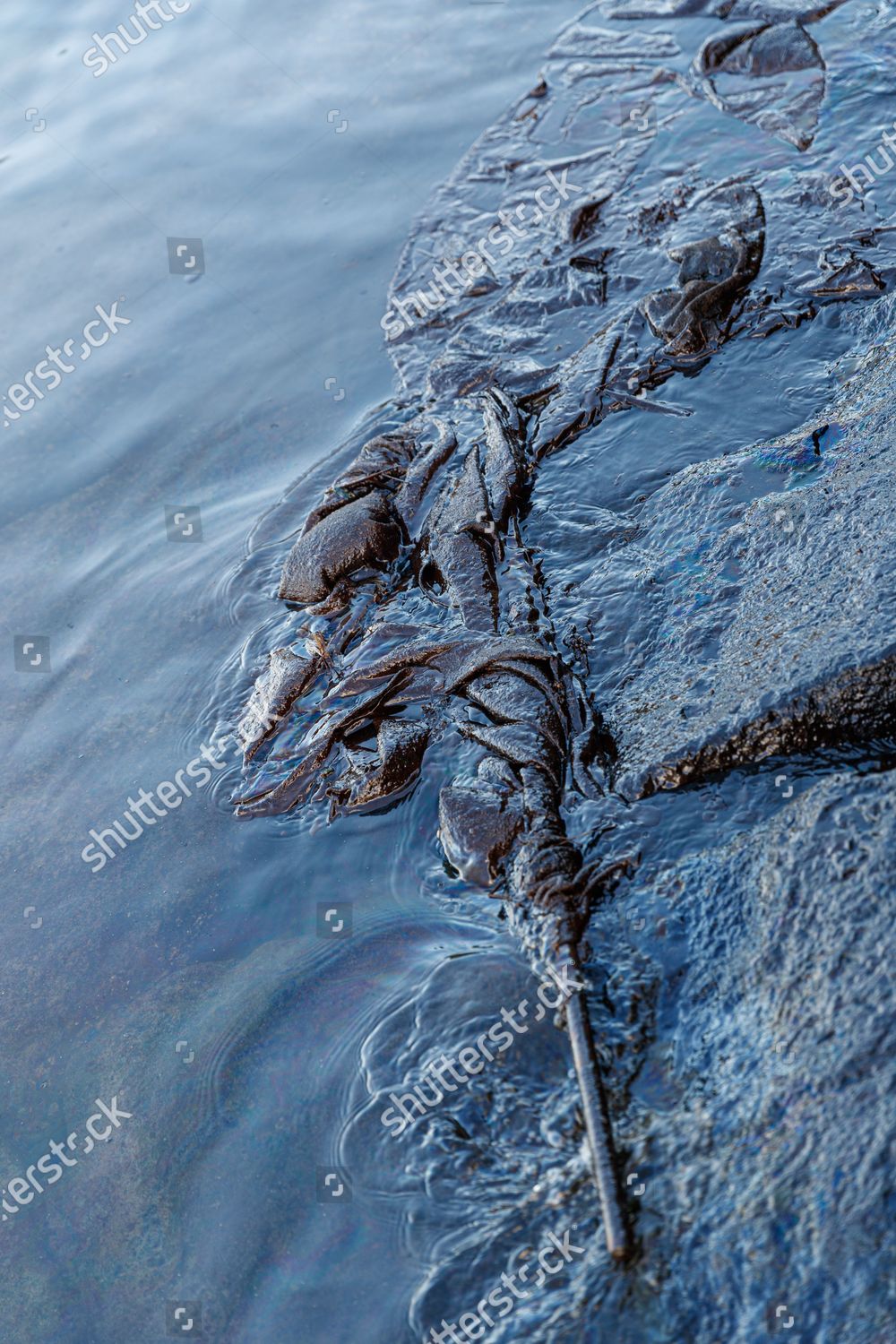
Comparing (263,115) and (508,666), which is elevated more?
(263,115)

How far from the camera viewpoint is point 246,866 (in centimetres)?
344

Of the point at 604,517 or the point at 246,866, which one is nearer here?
the point at 246,866

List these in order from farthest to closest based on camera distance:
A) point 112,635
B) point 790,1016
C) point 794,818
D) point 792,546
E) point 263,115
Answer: point 263,115 < point 112,635 < point 792,546 < point 794,818 < point 790,1016

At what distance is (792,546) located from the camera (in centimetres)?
327

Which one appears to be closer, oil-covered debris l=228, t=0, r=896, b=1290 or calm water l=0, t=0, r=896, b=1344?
calm water l=0, t=0, r=896, b=1344

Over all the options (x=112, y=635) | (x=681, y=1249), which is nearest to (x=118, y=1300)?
(x=681, y=1249)

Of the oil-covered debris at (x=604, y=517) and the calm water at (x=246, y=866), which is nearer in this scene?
the calm water at (x=246, y=866)

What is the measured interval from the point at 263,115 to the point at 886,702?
23.4ft

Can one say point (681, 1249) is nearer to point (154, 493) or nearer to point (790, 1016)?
point (790, 1016)

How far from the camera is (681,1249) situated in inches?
80.2

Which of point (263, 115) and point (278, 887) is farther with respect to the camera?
point (263, 115)

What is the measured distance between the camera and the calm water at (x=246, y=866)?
2412mm

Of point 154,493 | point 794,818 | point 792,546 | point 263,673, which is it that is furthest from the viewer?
point 154,493

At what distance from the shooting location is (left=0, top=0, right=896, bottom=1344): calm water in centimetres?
241
